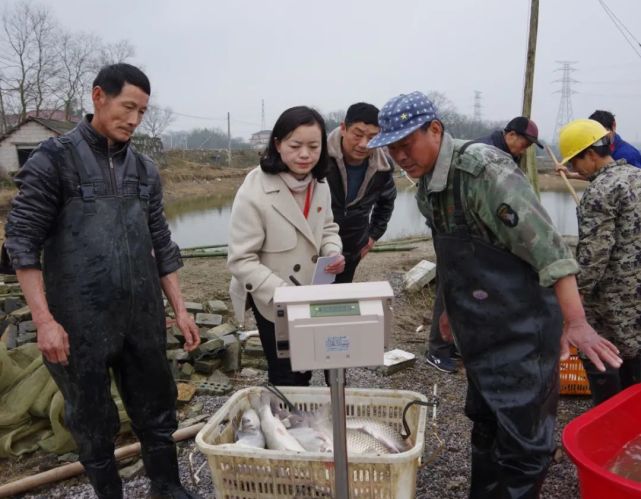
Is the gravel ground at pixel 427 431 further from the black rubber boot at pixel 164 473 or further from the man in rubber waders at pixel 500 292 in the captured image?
the man in rubber waders at pixel 500 292

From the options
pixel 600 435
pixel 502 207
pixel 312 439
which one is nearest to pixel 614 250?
pixel 600 435

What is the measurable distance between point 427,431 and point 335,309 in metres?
2.28

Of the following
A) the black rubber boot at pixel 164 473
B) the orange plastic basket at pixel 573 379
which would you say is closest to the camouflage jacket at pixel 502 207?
the black rubber boot at pixel 164 473

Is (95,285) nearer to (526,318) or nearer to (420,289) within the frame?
(526,318)

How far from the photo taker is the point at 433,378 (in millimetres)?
4277

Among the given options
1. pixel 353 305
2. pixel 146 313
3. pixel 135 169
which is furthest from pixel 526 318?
pixel 135 169

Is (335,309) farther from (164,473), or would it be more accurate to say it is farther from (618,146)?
(618,146)

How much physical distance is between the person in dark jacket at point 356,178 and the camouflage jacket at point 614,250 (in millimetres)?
1352

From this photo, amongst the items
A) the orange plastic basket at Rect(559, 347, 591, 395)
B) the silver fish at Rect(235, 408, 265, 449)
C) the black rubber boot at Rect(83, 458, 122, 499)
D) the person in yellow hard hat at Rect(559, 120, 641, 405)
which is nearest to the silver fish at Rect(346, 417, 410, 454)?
the silver fish at Rect(235, 408, 265, 449)

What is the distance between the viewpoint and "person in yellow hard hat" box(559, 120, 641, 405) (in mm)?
2719

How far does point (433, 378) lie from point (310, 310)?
10.1 ft

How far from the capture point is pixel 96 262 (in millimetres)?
2250

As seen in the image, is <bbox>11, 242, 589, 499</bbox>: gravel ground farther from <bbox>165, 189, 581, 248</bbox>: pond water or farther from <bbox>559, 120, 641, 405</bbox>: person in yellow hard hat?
<bbox>165, 189, 581, 248</bbox>: pond water

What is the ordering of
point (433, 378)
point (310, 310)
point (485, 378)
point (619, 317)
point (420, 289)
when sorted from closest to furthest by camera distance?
point (310, 310), point (485, 378), point (619, 317), point (433, 378), point (420, 289)
